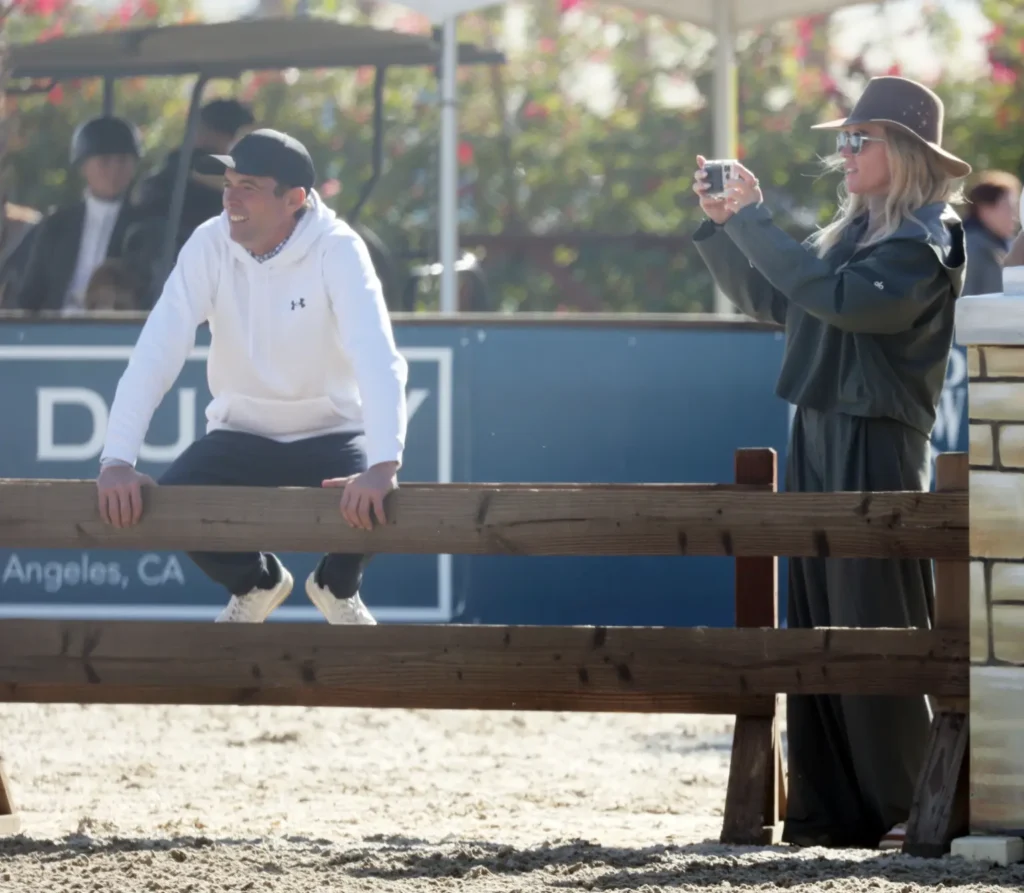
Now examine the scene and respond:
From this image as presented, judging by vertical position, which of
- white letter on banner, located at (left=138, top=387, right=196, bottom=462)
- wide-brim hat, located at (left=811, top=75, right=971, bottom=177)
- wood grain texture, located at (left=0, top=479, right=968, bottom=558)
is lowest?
wood grain texture, located at (left=0, top=479, right=968, bottom=558)

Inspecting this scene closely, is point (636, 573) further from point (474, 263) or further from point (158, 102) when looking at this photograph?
point (158, 102)

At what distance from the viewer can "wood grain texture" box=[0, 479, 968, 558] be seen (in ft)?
16.7

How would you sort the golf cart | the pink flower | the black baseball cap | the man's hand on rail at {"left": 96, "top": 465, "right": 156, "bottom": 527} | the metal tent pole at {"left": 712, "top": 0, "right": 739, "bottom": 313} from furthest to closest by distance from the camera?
the pink flower < the golf cart < the metal tent pole at {"left": 712, "top": 0, "right": 739, "bottom": 313} < the black baseball cap < the man's hand on rail at {"left": 96, "top": 465, "right": 156, "bottom": 527}

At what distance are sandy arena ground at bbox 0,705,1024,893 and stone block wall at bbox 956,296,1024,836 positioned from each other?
244 millimetres

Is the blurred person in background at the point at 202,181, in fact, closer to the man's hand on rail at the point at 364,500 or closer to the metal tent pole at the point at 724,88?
the metal tent pole at the point at 724,88

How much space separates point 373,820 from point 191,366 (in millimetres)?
3120

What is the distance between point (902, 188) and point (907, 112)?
0.65 feet

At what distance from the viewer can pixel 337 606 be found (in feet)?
19.1

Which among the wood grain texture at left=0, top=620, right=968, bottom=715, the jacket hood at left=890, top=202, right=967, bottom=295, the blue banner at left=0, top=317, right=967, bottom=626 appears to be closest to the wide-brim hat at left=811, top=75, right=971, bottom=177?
the jacket hood at left=890, top=202, right=967, bottom=295

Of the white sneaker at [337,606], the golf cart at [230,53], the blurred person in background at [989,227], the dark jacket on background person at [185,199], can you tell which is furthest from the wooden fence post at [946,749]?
the golf cart at [230,53]

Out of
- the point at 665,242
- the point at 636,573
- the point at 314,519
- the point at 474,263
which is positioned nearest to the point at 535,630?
the point at 314,519

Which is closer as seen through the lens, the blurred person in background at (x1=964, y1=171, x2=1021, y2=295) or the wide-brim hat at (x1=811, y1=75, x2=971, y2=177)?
the wide-brim hat at (x1=811, y1=75, x2=971, y2=177)

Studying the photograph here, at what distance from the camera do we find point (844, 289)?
526 centimetres

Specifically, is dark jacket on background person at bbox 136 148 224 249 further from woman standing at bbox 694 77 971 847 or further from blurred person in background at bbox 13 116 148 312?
woman standing at bbox 694 77 971 847
